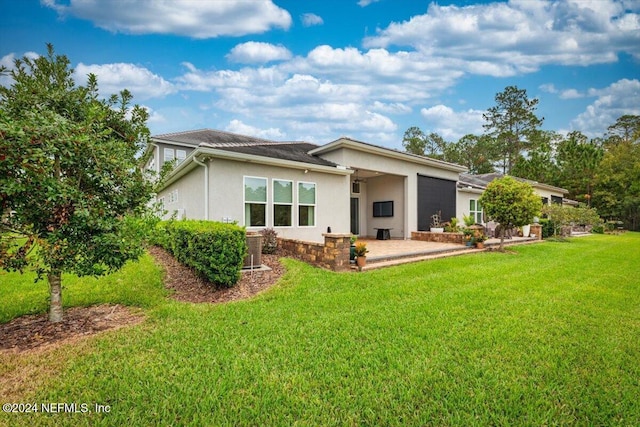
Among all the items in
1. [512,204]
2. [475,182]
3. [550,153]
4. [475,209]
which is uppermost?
[550,153]

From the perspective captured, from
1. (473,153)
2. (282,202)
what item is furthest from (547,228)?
(473,153)

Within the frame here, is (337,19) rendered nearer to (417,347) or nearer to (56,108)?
(56,108)

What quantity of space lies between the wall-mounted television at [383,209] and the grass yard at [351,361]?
10.3 m

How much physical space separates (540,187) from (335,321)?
28.5 meters

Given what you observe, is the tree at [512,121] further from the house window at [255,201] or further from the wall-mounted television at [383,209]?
the house window at [255,201]

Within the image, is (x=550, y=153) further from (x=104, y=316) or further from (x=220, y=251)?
(x=104, y=316)

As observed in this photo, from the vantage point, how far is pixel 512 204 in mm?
11445

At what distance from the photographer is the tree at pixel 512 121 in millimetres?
36156

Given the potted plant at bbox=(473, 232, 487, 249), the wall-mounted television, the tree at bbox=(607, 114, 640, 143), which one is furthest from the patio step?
the tree at bbox=(607, 114, 640, 143)

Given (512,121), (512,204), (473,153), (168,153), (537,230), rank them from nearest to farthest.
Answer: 1. (512,204)
2. (537,230)
3. (168,153)
4. (512,121)
5. (473,153)

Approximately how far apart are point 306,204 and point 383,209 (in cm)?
674

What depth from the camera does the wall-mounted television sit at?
1620 cm

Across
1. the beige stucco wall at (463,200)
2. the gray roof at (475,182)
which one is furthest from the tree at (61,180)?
the gray roof at (475,182)

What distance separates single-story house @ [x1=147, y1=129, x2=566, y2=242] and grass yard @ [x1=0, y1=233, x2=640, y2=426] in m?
2.76
